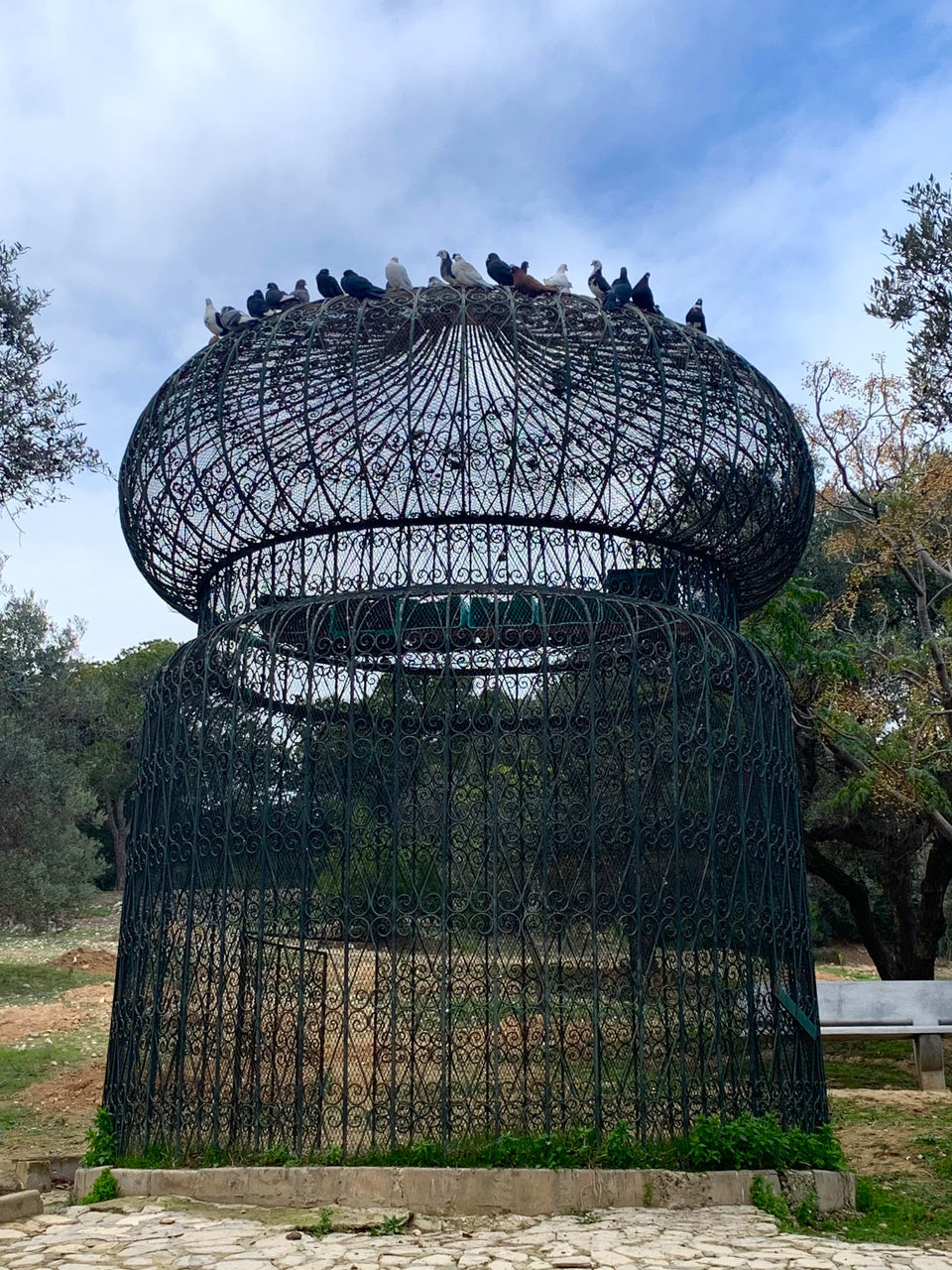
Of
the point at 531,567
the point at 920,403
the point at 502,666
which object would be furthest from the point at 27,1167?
the point at 920,403

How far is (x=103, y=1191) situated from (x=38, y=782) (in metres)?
12.4

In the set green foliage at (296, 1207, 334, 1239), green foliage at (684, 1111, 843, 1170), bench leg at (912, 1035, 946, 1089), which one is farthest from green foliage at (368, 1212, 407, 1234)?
bench leg at (912, 1035, 946, 1089)

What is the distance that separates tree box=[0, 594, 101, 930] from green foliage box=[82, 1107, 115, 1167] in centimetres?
1152

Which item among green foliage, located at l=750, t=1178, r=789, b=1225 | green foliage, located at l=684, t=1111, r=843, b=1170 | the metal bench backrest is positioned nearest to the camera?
green foliage, located at l=750, t=1178, r=789, b=1225

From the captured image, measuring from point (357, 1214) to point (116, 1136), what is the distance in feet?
6.13

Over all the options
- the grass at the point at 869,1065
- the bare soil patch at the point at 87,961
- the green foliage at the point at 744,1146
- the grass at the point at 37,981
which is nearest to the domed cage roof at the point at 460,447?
the green foliage at the point at 744,1146

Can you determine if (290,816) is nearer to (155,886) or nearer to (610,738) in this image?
(155,886)

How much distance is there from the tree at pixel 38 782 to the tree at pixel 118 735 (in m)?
13.0

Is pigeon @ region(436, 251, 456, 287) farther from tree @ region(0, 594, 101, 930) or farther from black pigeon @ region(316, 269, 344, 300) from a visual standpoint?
tree @ region(0, 594, 101, 930)

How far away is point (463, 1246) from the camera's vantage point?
557 centimetres

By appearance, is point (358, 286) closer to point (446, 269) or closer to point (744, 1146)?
point (446, 269)

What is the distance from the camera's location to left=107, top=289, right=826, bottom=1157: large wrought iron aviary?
6.73m

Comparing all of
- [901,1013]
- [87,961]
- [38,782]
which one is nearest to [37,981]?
[87,961]

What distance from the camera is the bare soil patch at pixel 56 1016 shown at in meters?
14.8
